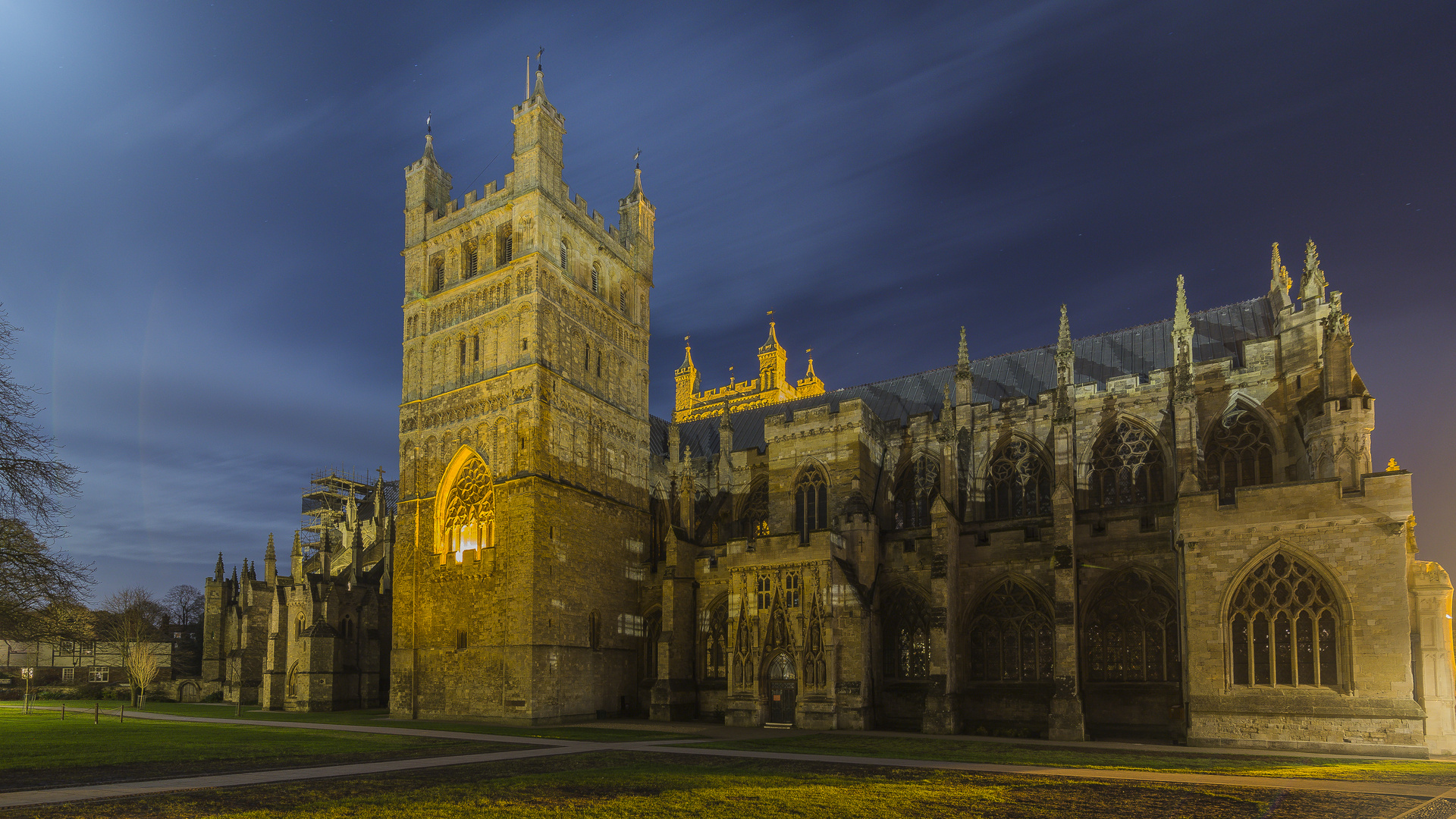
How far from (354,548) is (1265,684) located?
45223 mm

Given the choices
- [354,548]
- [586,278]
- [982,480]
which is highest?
[586,278]

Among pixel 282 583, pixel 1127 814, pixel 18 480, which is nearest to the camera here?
pixel 1127 814

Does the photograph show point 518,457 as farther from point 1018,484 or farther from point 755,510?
point 1018,484

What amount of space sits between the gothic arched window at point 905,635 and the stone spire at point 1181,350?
38.6ft

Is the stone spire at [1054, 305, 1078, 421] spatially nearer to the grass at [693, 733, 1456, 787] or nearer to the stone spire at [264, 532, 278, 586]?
the grass at [693, 733, 1456, 787]

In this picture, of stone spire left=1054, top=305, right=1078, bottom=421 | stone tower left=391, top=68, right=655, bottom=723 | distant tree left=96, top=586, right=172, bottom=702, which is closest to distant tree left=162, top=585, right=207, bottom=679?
distant tree left=96, top=586, right=172, bottom=702

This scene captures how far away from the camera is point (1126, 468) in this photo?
32188mm

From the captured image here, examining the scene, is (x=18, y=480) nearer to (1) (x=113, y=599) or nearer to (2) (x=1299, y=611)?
(2) (x=1299, y=611)

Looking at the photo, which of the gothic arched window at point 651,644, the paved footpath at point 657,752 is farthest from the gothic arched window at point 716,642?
the paved footpath at point 657,752

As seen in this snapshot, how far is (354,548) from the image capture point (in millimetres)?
50375

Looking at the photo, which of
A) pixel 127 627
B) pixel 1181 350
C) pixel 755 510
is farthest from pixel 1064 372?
pixel 127 627

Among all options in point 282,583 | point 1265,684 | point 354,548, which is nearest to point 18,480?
point 1265,684

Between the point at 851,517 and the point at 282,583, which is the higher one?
the point at 851,517

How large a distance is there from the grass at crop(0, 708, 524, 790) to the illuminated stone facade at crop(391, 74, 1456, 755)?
Answer: 342 inches
